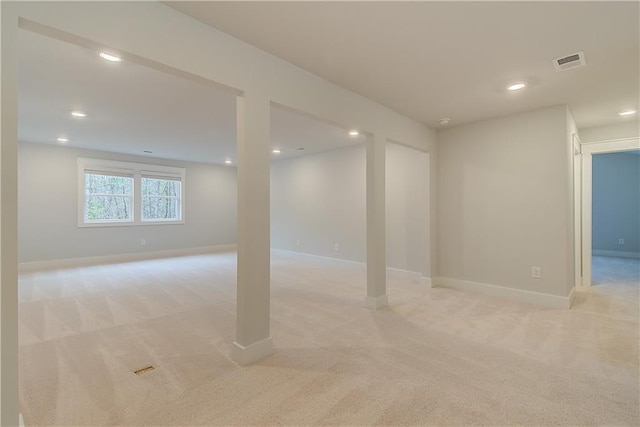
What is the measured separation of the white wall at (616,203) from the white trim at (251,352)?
8.70 metres

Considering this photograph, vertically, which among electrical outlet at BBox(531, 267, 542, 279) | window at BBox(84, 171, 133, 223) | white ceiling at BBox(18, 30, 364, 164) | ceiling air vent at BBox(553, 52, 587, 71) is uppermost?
white ceiling at BBox(18, 30, 364, 164)

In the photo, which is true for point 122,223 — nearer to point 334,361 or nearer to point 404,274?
point 404,274

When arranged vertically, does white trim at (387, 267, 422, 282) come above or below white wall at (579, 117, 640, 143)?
below

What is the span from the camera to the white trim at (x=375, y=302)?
341 cm

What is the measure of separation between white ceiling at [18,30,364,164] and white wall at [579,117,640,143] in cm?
349

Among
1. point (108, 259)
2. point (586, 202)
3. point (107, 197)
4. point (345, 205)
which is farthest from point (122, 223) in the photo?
point (586, 202)

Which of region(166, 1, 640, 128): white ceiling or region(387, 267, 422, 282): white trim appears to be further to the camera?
region(387, 267, 422, 282): white trim

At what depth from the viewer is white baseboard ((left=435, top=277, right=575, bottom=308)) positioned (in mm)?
3514

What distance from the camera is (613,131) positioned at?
168 inches

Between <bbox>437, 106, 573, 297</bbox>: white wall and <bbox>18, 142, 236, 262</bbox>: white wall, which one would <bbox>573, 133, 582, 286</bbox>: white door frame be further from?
<bbox>18, 142, 236, 262</bbox>: white wall

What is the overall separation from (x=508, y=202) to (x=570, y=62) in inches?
73.1

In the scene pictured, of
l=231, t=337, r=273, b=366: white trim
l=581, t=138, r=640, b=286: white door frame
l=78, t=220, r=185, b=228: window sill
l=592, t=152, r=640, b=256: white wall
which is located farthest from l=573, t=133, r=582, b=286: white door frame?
l=78, t=220, r=185, b=228: window sill

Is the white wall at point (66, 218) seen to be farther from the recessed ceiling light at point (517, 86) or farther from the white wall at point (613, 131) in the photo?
the white wall at point (613, 131)

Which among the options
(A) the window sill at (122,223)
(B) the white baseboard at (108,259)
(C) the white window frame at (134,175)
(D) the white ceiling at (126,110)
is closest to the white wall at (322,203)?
(D) the white ceiling at (126,110)
